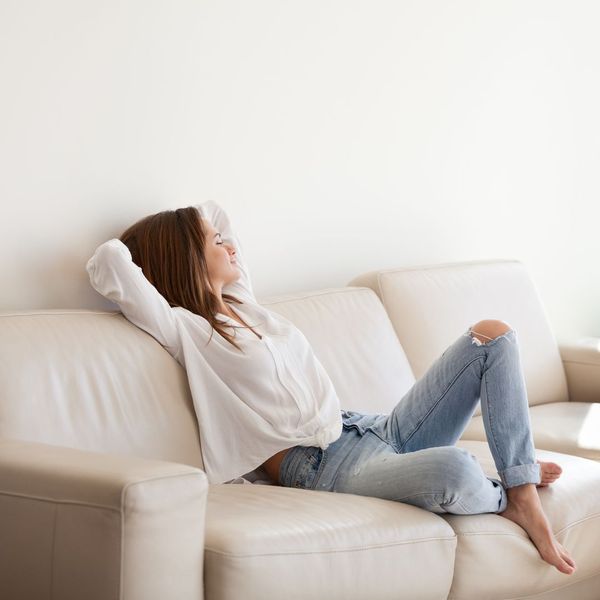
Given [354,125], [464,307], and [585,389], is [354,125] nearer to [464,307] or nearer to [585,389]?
[464,307]

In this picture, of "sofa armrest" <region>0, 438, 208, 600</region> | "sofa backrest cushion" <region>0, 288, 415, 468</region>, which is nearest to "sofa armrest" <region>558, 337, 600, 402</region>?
"sofa backrest cushion" <region>0, 288, 415, 468</region>

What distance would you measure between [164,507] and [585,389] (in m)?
2.03

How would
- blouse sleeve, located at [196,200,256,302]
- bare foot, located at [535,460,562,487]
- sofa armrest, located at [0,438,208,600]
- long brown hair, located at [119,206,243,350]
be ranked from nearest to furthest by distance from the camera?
sofa armrest, located at [0,438,208,600]
bare foot, located at [535,460,562,487]
long brown hair, located at [119,206,243,350]
blouse sleeve, located at [196,200,256,302]

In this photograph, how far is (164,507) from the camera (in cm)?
164

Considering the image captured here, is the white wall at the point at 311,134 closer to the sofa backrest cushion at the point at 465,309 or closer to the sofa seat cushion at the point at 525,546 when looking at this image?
the sofa backrest cushion at the point at 465,309

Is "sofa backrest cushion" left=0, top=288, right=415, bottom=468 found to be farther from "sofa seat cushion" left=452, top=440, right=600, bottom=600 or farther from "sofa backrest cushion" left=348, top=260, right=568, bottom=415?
"sofa backrest cushion" left=348, top=260, right=568, bottom=415

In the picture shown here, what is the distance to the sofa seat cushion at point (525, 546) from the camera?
2074 mm

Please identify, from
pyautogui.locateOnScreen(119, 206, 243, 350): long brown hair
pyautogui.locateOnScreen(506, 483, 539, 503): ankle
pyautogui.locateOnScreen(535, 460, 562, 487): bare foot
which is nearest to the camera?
pyautogui.locateOnScreen(506, 483, 539, 503): ankle

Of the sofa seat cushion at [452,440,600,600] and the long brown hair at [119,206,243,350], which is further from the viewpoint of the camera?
the long brown hair at [119,206,243,350]

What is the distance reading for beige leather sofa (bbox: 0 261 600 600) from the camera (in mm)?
1658

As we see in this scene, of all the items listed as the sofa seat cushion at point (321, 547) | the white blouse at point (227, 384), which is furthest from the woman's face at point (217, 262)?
the sofa seat cushion at point (321, 547)

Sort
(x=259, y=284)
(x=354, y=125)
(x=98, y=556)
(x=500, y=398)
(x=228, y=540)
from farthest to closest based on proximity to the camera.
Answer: (x=354, y=125), (x=259, y=284), (x=500, y=398), (x=228, y=540), (x=98, y=556)

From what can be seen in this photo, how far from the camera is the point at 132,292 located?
7.57 feet

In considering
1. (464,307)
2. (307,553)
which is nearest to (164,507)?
(307,553)
